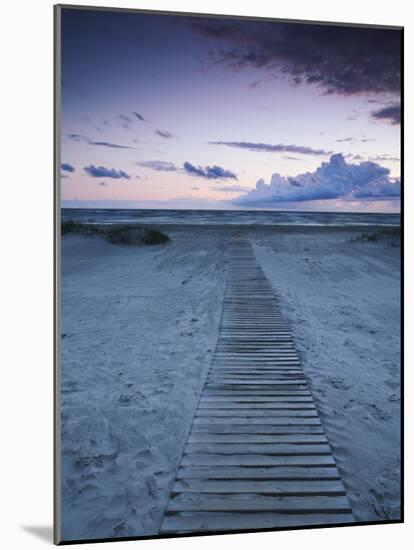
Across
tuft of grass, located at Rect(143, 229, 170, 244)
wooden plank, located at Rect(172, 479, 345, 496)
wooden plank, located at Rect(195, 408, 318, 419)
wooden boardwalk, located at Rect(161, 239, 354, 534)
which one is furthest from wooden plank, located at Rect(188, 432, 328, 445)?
tuft of grass, located at Rect(143, 229, 170, 244)

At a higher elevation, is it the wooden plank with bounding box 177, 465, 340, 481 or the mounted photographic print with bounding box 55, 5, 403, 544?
the mounted photographic print with bounding box 55, 5, 403, 544

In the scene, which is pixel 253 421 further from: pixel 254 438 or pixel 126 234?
pixel 126 234

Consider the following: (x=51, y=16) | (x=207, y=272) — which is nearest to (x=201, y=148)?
(x=207, y=272)

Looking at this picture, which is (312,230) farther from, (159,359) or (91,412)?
(91,412)

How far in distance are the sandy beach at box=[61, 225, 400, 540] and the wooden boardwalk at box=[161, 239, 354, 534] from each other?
0.26 feet

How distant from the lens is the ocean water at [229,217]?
11.4 ft

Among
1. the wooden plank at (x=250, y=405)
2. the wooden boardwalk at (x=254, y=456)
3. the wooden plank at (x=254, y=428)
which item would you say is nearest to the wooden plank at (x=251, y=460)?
the wooden boardwalk at (x=254, y=456)

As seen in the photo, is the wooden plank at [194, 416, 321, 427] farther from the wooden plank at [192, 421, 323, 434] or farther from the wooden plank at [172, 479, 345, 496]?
the wooden plank at [172, 479, 345, 496]

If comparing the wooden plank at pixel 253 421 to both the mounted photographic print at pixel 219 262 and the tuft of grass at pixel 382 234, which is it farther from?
the tuft of grass at pixel 382 234

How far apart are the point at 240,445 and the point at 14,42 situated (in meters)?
2.58

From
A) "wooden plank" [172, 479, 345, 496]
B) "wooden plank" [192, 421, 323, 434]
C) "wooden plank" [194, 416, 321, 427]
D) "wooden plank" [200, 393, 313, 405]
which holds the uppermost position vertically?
"wooden plank" [200, 393, 313, 405]

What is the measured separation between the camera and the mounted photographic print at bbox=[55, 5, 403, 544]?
10.9ft

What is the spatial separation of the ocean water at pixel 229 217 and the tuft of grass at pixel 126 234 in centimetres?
4

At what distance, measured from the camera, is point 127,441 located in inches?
135
